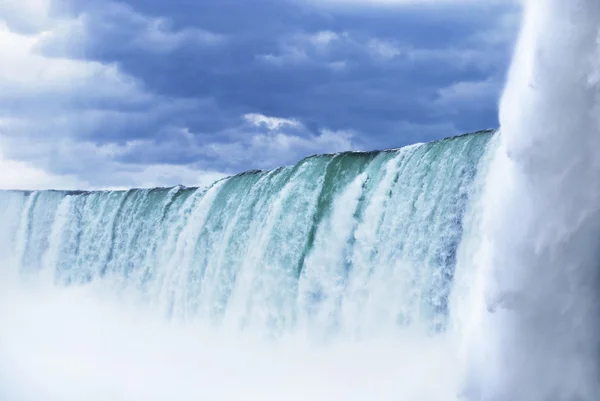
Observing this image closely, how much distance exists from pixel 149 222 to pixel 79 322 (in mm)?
4087

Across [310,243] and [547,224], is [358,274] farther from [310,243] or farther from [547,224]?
[547,224]

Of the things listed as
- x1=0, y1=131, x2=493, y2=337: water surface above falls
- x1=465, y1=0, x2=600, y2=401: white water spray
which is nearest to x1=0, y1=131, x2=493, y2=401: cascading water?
x1=0, y1=131, x2=493, y2=337: water surface above falls

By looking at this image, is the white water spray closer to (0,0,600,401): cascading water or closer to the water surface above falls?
(0,0,600,401): cascading water

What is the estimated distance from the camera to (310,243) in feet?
59.6

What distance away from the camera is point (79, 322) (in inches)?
1112

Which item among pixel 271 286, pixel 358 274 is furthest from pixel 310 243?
pixel 358 274

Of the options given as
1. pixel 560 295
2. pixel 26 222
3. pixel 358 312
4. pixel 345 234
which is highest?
pixel 26 222

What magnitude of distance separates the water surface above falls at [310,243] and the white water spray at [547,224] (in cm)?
325

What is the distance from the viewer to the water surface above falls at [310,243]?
14844mm

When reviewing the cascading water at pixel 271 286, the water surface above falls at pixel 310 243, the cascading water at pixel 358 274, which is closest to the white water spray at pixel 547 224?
the cascading water at pixel 358 274

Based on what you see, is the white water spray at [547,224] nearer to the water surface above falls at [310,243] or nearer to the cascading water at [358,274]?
the cascading water at [358,274]

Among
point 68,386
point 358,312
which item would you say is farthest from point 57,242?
point 358,312

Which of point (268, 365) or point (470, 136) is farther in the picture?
point (268, 365)

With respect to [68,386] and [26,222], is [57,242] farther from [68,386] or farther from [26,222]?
[68,386]
